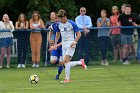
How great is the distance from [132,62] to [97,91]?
28.8ft

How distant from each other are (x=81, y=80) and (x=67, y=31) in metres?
1.49

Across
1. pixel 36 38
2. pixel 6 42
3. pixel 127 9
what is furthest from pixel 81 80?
pixel 127 9

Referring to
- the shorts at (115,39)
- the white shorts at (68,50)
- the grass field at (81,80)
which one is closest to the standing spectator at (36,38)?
the grass field at (81,80)

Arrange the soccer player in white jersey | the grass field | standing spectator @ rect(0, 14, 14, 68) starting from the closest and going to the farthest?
the grass field
the soccer player in white jersey
standing spectator @ rect(0, 14, 14, 68)

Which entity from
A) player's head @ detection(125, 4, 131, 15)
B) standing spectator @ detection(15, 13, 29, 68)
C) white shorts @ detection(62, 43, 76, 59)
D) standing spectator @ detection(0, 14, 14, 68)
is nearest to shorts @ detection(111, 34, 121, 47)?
player's head @ detection(125, 4, 131, 15)

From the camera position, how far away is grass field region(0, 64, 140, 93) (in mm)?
14117

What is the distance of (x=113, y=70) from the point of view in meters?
19.6

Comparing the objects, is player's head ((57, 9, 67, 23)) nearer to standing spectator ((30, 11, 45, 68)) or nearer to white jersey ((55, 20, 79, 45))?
white jersey ((55, 20, 79, 45))

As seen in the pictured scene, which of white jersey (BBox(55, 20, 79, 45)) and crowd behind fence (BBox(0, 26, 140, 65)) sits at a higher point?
white jersey (BBox(55, 20, 79, 45))

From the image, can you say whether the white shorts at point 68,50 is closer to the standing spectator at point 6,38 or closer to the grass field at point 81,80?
the grass field at point 81,80

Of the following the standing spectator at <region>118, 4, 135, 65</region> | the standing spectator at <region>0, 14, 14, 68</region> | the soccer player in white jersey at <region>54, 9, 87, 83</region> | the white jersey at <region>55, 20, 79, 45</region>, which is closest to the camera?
the soccer player in white jersey at <region>54, 9, 87, 83</region>

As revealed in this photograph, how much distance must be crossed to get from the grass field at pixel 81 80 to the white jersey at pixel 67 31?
1.20 metres

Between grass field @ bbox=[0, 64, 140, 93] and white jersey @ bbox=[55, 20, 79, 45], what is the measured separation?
3.94 feet

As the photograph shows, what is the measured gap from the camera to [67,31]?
54.5 ft
